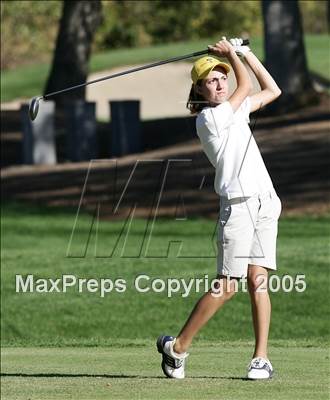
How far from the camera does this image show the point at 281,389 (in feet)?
21.3

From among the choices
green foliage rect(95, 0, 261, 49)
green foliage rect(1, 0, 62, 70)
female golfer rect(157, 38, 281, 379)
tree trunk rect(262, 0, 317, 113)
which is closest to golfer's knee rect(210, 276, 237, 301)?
female golfer rect(157, 38, 281, 379)

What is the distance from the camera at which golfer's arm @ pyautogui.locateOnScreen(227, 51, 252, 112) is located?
266 inches

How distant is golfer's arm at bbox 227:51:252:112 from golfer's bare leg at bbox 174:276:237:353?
941 millimetres

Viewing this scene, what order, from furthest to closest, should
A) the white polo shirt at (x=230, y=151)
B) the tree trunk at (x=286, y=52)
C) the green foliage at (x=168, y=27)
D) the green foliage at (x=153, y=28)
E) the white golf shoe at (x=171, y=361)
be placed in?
the green foliage at (x=168, y=27)
the green foliage at (x=153, y=28)
the tree trunk at (x=286, y=52)
the white golf shoe at (x=171, y=361)
the white polo shirt at (x=230, y=151)

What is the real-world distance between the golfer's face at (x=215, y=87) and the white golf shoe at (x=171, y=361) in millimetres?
1335

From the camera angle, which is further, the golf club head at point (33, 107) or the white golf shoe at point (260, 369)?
the golf club head at point (33, 107)

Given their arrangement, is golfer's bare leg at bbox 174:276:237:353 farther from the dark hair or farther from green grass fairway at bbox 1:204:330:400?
the dark hair

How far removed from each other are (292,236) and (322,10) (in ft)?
163

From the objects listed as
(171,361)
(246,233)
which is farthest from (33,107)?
(171,361)

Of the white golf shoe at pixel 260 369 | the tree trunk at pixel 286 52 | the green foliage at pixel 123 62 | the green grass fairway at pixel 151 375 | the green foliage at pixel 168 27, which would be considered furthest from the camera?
the green foliage at pixel 168 27

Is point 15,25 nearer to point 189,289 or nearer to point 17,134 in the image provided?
point 17,134

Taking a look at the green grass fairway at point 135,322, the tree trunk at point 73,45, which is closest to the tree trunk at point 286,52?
the tree trunk at point 73,45

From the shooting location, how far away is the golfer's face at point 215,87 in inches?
267

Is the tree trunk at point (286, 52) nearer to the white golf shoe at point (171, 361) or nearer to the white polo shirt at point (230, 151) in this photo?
the white golf shoe at point (171, 361)
